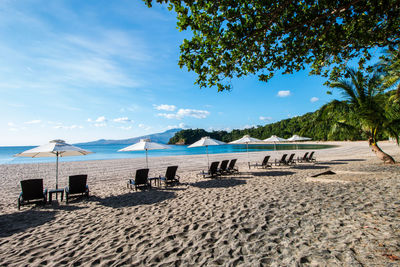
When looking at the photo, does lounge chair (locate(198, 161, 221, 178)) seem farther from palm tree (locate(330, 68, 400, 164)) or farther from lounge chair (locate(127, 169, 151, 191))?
palm tree (locate(330, 68, 400, 164))

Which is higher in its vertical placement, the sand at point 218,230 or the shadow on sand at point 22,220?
the sand at point 218,230

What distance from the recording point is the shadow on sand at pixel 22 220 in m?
4.20

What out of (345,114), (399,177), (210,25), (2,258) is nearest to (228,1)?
(210,25)

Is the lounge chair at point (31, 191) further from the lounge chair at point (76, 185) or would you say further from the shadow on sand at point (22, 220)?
the lounge chair at point (76, 185)

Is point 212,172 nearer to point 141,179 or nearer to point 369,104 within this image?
point 141,179

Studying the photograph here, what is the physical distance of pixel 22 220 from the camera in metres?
4.77

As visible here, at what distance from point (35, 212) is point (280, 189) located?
7556 millimetres

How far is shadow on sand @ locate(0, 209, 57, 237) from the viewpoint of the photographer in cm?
420

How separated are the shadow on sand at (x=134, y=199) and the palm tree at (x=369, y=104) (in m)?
10.6

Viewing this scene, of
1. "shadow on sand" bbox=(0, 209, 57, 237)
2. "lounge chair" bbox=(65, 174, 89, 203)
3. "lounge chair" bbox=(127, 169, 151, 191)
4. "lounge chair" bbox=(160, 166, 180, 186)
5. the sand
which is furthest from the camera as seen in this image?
"lounge chair" bbox=(160, 166, 180, 186)

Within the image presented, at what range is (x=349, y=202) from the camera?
462 centimetres

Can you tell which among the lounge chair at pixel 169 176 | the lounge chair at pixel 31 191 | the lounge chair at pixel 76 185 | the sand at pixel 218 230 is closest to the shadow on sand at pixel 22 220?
the sand at pixel 218 230

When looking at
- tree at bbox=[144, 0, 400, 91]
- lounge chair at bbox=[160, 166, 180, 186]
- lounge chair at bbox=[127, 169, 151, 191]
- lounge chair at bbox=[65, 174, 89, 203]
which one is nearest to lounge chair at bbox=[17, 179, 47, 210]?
lounge chair at bbox=[65, 174, 89, 203]

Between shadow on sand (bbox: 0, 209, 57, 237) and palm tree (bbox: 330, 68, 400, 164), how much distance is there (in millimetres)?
13414
